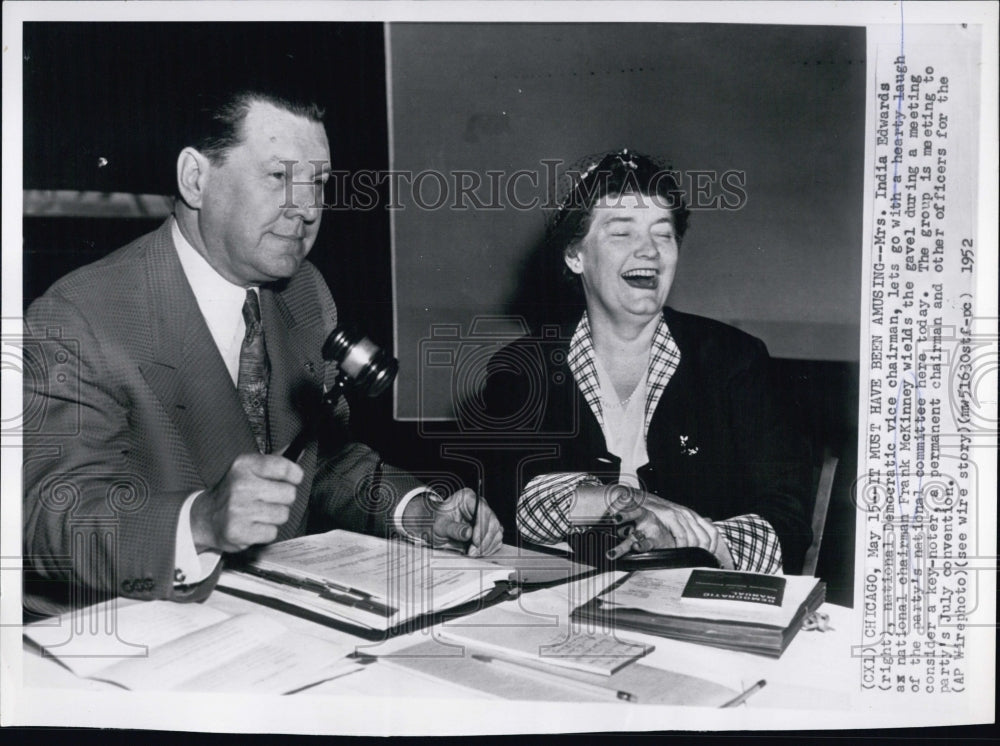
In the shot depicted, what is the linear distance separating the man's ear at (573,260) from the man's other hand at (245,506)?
399 millimetres

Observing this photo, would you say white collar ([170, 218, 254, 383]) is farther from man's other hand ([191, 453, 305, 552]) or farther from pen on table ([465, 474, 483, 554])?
pen on table ([465, 474, 483, 554])

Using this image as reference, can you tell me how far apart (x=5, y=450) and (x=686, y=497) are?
2.70ft

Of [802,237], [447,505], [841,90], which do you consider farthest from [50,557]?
[841,90]

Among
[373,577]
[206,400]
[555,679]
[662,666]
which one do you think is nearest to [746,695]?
[662,666]

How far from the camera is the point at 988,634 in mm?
1012

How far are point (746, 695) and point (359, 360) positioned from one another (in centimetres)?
58

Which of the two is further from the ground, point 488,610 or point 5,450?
point 5,450

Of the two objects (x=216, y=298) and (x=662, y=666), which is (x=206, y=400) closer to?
(x=216, y=298)

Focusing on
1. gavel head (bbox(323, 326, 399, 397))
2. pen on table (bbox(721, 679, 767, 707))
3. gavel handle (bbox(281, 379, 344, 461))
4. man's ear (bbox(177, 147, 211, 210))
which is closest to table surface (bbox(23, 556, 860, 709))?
pen on table (bbox(721, 679, 767, 707))

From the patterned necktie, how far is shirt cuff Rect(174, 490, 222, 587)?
103 millimetres

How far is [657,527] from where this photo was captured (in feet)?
3.22

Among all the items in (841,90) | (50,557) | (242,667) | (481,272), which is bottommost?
(242,667)

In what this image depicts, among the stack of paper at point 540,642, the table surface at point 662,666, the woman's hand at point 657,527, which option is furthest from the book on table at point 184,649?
the woman's hand at point 657,527

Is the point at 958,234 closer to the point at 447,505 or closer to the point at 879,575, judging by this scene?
the point at 879,575
